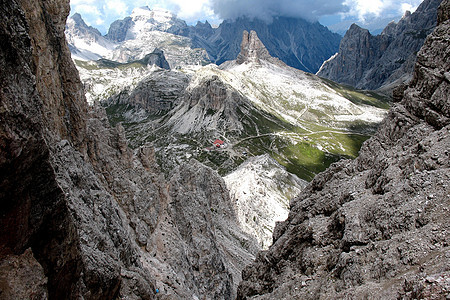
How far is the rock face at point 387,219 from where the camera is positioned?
54.4ft

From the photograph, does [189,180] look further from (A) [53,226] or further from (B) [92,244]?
(A) [53,226]

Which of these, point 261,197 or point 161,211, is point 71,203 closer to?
point 161,211

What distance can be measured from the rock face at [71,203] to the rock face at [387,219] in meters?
12.6

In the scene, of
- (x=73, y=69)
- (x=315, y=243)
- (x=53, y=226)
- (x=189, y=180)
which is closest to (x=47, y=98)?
(x=73, y=69)

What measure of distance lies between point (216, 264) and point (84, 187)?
29158 mm

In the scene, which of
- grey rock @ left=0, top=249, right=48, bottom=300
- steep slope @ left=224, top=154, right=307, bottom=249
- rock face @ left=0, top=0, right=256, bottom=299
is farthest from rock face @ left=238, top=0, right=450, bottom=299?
steep slope @ left=224, top=154, right=307, bottom=249

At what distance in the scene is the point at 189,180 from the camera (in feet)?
225

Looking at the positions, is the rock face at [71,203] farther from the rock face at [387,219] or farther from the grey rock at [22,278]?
the rock face at [387,219]

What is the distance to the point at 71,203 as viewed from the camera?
1797cm

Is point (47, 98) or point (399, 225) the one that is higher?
point (47, 98)

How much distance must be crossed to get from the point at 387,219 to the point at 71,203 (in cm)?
2389

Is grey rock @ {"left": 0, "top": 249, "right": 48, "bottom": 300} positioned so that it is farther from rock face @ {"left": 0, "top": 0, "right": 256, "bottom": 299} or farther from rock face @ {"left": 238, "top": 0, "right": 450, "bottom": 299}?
rock face @ {"left": 238, "top": 0, "right": 450, "bottom": 299}

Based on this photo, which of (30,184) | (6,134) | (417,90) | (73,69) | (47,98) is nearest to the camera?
(6,134)

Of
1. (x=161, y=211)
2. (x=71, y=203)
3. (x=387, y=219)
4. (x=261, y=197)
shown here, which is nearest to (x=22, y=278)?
(x=71, y=203)
